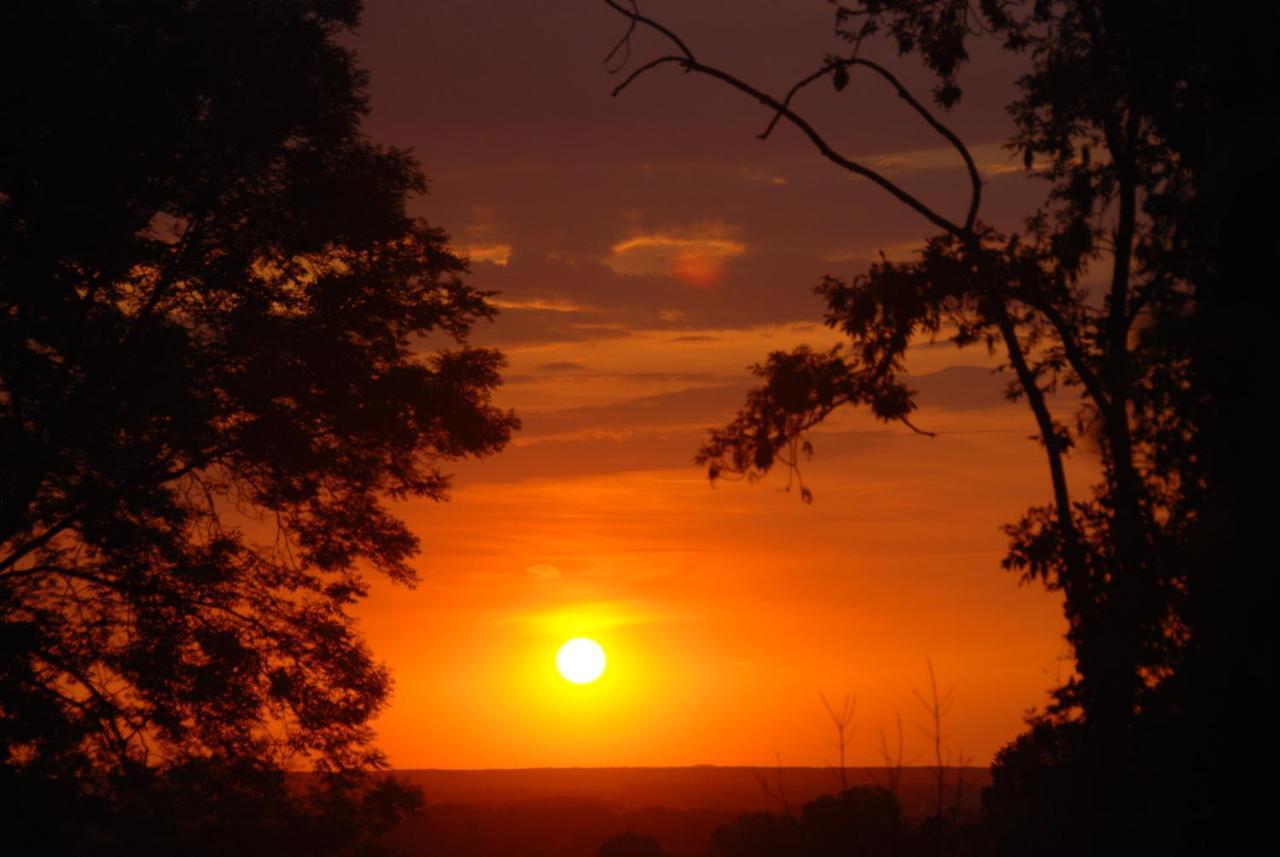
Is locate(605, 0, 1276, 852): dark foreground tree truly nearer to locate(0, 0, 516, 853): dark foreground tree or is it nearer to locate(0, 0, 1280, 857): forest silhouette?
locate(0, 0, 1280, 857): forest silhouette

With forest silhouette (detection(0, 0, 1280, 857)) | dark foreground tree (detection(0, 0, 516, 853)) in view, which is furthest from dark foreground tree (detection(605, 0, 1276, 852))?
dark foreground tree (detection(0, 0, 516, 853))

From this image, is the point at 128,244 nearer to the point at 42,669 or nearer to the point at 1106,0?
the point at 42,669

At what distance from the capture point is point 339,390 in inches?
845

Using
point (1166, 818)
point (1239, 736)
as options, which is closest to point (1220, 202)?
point (1239, 736)

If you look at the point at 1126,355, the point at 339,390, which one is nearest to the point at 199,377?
the point at 339,390

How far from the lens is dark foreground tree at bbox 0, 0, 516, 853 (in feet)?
61.8

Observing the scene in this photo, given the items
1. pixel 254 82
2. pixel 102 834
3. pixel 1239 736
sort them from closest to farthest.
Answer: pixel 1239 736, pixel 102 834, pixel 254 82

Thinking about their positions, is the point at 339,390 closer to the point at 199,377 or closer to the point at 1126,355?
the point at 199,377

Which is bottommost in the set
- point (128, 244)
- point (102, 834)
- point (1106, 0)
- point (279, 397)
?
point (102, 834)

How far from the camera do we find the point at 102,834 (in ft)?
62.3

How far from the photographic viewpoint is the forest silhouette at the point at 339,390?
15.1m

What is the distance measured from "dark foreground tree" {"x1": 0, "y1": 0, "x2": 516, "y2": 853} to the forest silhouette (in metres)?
0.05

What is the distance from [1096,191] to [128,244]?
13929 mm

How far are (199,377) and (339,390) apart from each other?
221cm
